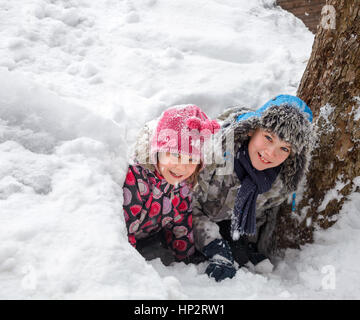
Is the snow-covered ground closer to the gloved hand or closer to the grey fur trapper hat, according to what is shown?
the gloved hand

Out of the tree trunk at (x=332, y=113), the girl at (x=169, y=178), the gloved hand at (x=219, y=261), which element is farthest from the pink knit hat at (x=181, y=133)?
the tree trunk at (x=332, y=113)

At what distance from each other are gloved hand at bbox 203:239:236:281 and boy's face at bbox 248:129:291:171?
0.61m

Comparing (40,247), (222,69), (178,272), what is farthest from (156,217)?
(222,69)

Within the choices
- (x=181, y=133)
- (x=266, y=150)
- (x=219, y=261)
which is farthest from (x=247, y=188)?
(x=181, y=133)

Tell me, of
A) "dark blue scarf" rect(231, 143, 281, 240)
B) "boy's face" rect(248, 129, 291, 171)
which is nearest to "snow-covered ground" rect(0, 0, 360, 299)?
"dark blue scarf" rect(231, 143, 281, 240)

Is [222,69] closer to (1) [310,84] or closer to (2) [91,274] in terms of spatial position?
(1) [310,84]

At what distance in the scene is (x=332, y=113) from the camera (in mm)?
2133

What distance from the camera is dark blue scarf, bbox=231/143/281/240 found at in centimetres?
225

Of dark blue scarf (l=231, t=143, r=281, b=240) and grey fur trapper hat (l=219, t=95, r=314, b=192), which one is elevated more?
grey fur trapper hat (l=219, t=95, r=314, b=192)

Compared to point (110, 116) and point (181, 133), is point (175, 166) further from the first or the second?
point (110, 116)

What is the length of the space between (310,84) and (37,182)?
1.88m

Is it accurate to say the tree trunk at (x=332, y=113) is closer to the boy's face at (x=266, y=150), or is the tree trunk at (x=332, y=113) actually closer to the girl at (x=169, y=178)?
the boy's face at (x=266, y=150)

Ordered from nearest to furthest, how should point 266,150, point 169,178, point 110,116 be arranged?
point 169,178
point 266,150
point 110,116

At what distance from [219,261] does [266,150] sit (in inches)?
31.3
